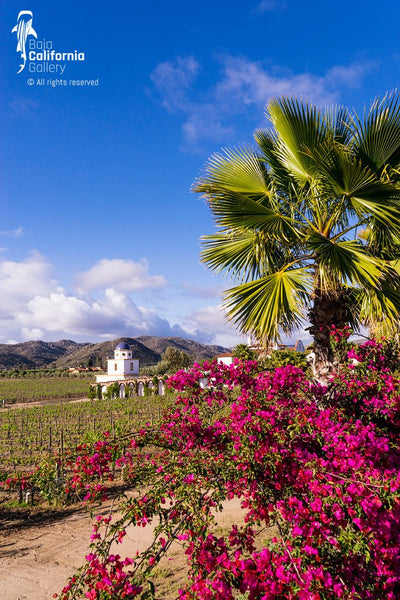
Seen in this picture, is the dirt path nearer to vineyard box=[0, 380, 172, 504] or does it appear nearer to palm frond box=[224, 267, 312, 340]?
vineyard box=[0, 380, 172, 504]

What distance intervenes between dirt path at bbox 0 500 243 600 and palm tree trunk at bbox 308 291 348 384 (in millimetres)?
3873

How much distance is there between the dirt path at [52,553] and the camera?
234 inches

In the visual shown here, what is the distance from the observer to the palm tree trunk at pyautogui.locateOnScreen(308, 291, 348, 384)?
17.6ft

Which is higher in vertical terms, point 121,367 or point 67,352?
point 67,352

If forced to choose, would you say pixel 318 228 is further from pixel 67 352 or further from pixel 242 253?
pixel 67 352

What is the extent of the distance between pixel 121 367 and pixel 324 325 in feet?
178

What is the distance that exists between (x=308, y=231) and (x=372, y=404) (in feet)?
8.23

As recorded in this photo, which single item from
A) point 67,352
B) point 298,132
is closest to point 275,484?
point 298,132

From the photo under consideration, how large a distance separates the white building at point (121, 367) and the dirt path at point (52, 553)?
48046mm

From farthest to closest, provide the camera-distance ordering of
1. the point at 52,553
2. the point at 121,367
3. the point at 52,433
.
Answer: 1. the point at 121,367
2. the point at 52,433
3. the point at 52,553

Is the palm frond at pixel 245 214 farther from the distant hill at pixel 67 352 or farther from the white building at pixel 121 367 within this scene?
the distant hill at pixel 67 352

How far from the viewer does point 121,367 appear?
57156mm

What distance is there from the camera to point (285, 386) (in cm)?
409

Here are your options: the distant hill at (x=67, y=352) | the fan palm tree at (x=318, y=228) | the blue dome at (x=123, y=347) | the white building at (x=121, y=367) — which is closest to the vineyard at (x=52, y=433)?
the fan palm tree at (x=318, y=228)
